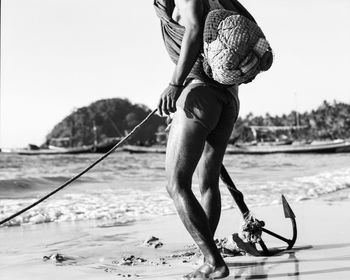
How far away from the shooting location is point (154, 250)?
387 centimetres

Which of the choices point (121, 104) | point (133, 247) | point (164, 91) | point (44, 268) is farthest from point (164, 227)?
point (121, 104)

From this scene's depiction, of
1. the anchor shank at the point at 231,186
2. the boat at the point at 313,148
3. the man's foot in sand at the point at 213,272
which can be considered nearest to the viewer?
the man's foot in sand at the point at 213,272

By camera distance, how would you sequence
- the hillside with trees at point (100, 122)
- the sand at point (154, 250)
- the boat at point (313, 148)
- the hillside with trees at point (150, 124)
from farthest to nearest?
the hillside with trees at point (100, 122), the hillside with trees at point (150, 124), the boat at point (313, 148), the sand at point (154, 250)

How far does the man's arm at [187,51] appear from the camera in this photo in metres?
Answer: 2.60

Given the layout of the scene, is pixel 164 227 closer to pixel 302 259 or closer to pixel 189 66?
pixel 302 259

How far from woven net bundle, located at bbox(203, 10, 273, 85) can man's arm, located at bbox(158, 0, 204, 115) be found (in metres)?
0.05

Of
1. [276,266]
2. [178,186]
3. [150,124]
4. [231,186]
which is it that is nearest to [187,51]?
[178,186]

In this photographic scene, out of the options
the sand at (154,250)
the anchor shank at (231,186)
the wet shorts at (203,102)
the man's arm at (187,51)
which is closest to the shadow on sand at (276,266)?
the sand at (154,250)

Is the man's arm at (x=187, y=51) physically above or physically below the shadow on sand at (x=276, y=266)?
above

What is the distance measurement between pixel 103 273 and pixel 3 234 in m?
2.58

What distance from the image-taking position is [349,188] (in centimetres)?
916

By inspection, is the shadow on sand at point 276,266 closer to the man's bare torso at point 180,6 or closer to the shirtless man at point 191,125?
the shirtless man at point 191,125

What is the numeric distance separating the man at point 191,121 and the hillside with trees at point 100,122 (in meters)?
133

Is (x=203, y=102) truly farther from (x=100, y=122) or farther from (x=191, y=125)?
(x=100, y=122)
